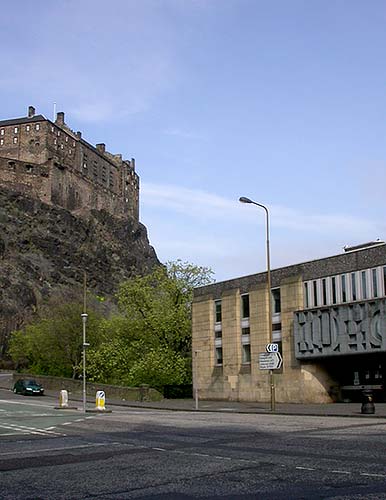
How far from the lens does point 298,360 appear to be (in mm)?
42344

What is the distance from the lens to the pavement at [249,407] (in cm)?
3023

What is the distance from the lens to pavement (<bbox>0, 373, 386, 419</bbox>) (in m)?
30.2

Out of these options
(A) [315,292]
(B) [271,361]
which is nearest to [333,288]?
(A) [315,292]

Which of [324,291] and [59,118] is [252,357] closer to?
[324,291]

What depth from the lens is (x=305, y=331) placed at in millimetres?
41812

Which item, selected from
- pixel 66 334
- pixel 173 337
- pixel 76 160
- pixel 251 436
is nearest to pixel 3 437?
pixel 251 436

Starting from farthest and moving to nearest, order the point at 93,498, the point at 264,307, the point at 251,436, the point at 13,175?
the point at 13,175 < the point at 264,307 < the point at 251,436 < the point at 93,498

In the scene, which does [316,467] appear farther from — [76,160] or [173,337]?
[76,160]

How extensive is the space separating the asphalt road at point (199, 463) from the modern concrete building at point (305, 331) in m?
16.5

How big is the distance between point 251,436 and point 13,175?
127853mm

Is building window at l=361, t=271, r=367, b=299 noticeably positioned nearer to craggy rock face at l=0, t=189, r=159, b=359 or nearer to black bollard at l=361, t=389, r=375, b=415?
black bollard at l=361, t=389, r=375, b=415

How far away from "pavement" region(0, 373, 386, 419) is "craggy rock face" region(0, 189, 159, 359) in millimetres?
52717

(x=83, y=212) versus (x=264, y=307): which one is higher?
(x=83, y=212)

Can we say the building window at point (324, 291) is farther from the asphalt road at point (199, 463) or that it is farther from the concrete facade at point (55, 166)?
the concrete facade at point (55, 166)
